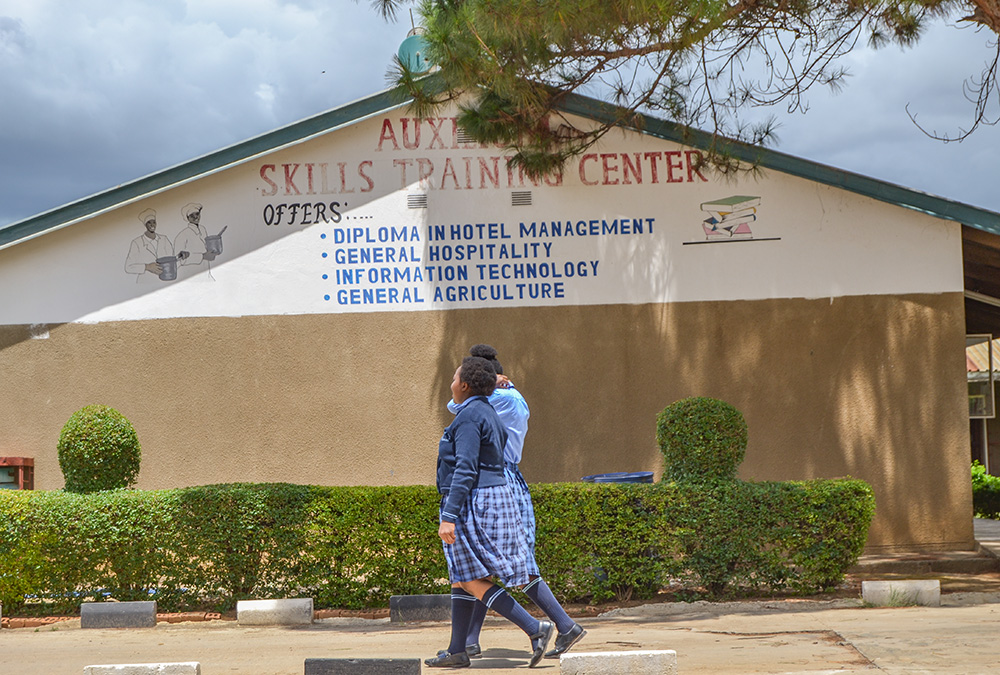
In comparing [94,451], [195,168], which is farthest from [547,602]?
[195,168]

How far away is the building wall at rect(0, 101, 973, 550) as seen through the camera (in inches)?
425

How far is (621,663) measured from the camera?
217 inches

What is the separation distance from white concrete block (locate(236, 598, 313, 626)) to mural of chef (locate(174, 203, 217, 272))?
14.5ft

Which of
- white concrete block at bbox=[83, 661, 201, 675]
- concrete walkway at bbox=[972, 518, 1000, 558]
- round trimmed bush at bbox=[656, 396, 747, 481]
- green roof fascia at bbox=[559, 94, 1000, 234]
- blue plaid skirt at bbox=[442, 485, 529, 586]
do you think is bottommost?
concrete walkway at bbox=[972, 518, 1000, 558]

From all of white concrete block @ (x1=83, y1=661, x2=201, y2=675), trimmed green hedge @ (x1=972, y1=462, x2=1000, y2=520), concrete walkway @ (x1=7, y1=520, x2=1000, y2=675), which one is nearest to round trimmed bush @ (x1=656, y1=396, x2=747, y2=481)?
concrete walkway @ (x1=7, y1=520, x2=1000, y2=675)

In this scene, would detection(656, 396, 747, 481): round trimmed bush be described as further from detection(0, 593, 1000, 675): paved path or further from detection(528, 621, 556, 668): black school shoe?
detection(528, 621, 556, 668): black school shoe

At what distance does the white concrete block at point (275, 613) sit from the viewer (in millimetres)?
8086

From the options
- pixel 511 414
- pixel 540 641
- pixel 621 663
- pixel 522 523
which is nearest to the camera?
pixel 621 663

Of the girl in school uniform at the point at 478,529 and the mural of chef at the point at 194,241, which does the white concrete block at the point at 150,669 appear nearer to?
the girl in school uniform at the point at 478,529

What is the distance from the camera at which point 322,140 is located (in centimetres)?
1105

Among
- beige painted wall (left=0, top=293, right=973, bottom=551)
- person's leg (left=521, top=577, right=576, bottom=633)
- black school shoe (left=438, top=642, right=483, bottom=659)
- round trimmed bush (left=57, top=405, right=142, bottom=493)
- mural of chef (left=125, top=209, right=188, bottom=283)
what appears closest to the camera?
person's leg (left=521, top=577, right=576, bottom=633)

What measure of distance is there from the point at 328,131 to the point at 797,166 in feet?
17.3

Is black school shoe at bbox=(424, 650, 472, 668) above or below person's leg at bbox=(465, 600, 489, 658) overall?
below

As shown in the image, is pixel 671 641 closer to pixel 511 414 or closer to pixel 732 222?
pixel 511 414
